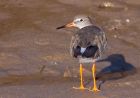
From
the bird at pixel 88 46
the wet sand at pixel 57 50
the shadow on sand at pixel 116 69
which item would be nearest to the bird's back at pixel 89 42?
the bird at pixel 88 46

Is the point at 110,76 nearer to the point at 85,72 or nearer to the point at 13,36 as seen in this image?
the point at 85,72

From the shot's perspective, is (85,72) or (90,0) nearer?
(85,72)

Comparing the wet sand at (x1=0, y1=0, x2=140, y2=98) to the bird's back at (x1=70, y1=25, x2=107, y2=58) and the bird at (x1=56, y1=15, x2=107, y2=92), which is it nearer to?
the bird at (x1=56, y1=15, x2=107, y2=92)

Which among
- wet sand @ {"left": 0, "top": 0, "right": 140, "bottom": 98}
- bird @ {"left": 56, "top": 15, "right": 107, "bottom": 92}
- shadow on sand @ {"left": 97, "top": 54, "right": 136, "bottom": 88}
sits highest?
bird @ {"left": 56, "top": 15, "right": 107, "bottom": 92}

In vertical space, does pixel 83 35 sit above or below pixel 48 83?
above

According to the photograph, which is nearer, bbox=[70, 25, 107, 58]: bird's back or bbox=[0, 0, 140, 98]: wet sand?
bbox=[70, 25, 107, 58]: bird's back

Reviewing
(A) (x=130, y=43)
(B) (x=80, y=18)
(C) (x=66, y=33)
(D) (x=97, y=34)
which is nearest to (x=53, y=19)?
(C) (x=66, y=33)

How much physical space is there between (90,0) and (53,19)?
1.36 meters

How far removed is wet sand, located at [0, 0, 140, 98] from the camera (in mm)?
9336

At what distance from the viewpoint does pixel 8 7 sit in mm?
13703

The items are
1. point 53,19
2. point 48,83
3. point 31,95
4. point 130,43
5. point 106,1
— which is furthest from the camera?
point 106,1

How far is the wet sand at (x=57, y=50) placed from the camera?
30.6 ft

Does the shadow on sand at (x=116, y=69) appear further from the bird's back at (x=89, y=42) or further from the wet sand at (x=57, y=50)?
the bird's back at (x=89, y=42)

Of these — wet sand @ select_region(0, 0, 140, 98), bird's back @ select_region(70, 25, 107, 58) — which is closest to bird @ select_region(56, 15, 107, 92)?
bird's back @ select_region(70, 25, 107, 58)
